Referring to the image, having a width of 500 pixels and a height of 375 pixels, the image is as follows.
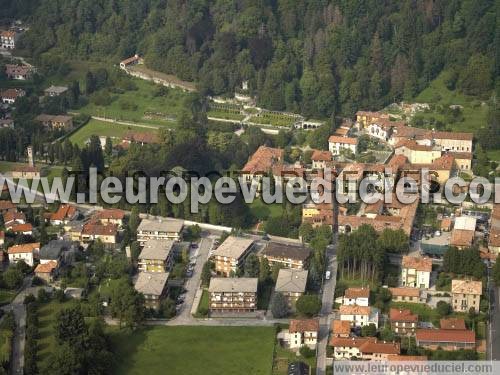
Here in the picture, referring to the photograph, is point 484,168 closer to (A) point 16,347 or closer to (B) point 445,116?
(B) point 445,116

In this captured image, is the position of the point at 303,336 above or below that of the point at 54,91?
below

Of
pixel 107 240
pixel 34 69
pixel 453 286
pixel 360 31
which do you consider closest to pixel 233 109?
pixel 360 31

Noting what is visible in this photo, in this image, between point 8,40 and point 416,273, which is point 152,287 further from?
point 8,40

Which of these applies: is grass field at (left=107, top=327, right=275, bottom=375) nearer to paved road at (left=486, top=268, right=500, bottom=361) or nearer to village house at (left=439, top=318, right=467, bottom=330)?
village house at (left=439, top=318, right=467, bottom=330)

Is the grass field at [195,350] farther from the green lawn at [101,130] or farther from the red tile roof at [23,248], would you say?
the green lawn at [101,130]

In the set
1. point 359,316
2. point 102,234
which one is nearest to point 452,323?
point 359,316

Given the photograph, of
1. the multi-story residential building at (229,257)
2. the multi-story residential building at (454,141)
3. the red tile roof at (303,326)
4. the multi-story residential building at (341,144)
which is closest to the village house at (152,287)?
the multi-story residential building at (229,257)

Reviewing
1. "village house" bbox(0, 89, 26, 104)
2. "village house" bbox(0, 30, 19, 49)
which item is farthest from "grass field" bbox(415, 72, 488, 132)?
"village house" bbox(0, 30, 19, 49)
